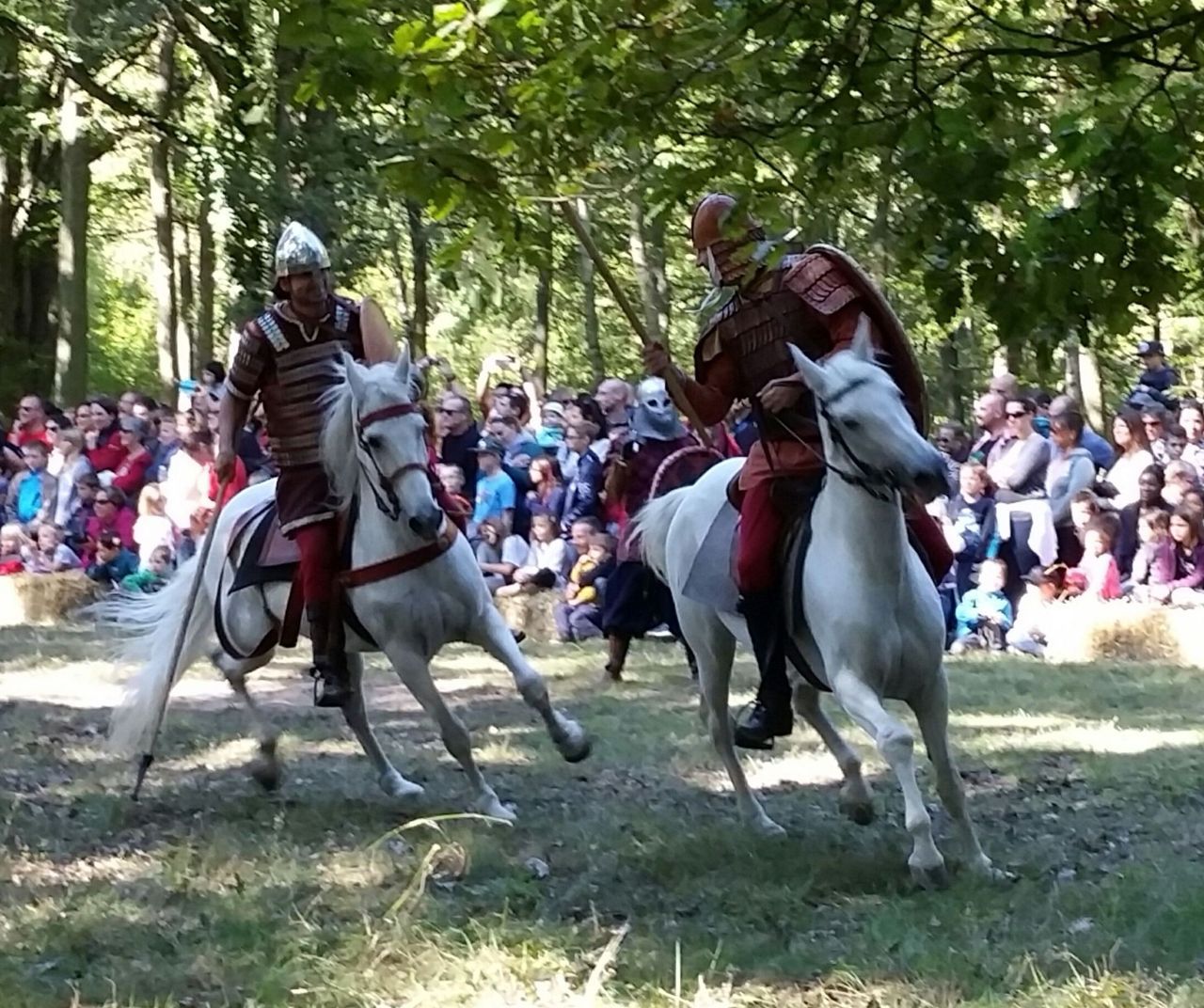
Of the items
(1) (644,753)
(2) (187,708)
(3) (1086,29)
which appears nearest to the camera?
(3) (1086,29)

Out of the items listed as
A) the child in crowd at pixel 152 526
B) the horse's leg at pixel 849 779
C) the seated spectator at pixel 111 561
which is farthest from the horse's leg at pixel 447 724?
the seated spectator at pixel 111 561

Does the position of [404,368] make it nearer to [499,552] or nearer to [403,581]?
[403,581]

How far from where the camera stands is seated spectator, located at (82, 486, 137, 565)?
1694 cm

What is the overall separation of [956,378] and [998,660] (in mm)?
14444

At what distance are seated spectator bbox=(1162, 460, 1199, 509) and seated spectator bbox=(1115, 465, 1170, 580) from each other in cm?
4

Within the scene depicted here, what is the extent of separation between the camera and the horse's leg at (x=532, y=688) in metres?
7.30

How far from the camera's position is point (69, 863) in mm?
6762

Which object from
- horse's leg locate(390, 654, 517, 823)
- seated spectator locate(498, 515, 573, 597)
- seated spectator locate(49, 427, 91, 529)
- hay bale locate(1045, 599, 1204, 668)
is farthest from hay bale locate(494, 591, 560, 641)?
horse's leg locate(390, 654, 517, 823)

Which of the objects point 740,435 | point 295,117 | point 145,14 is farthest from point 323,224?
point 740,435

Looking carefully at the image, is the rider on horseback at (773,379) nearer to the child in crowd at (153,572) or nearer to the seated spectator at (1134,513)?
the seated spectator at (1134,513)

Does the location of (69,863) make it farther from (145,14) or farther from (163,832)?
(145,14)

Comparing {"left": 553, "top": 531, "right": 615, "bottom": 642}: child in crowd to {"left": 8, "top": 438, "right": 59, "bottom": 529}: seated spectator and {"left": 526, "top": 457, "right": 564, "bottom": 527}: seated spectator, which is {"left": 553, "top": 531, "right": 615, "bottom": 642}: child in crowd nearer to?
{"left": 526, "top": 457, "right": 564, "bottom": 527}: seated spectator

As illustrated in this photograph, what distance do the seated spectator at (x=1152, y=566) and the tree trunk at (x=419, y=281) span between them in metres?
7.87

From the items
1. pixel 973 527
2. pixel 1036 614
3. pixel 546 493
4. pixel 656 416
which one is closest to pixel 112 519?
pixel 546 493
